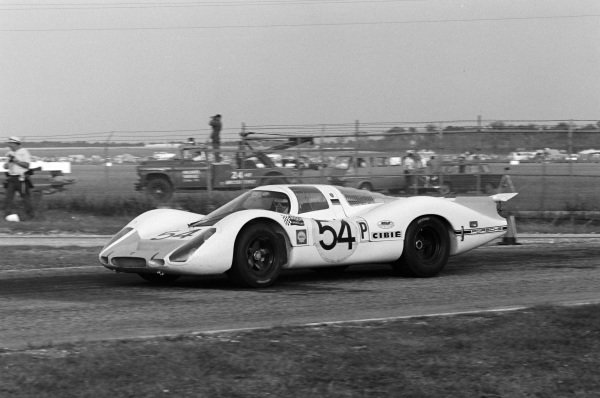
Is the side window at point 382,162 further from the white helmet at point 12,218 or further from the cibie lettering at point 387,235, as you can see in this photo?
the cibie lettering at point 387,235

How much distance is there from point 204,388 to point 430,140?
1612 centimetres

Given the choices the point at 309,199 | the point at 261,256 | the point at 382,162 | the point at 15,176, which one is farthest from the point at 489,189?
the point at 261,256

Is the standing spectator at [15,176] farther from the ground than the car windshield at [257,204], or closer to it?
farther from the ground

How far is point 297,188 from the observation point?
34.5 ft

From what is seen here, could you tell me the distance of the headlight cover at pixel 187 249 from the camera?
30.0 feet

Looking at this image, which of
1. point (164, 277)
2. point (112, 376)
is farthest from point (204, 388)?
point (164, 277)

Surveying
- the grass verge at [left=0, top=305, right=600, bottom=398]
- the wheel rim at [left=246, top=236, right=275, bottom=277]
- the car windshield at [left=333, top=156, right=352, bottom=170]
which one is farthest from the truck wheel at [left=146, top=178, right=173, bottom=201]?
the grass verge at [left=0, top=305, right=600, bottom=398]

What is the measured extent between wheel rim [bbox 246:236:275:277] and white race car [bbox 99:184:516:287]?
0.04 ft

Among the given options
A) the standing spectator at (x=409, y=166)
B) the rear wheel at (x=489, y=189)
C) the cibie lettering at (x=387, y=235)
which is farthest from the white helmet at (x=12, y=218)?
the rear wheel at (x=489, y=189)

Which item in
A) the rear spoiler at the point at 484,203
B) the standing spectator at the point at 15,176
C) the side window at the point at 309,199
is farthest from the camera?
the standing spectator at the point at 15,176

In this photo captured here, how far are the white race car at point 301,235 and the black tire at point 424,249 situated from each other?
12mm

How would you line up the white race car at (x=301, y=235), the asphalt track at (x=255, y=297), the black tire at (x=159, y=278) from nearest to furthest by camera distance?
the asphalt track at (x=255, y=297), the white race car at (x=301, y=235), the black tire at (x=159, y=278)

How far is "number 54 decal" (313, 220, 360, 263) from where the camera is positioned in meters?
9.97

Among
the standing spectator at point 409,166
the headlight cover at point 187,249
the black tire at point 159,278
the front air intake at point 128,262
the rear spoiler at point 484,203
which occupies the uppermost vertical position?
the standing spectator at point 409,166
